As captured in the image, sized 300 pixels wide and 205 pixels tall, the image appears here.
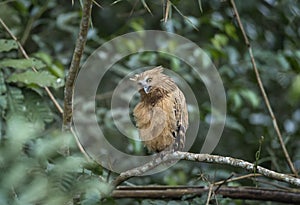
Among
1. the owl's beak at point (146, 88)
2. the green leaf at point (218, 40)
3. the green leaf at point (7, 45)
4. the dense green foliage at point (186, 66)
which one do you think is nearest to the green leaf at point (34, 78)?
the dense green foliage at point (186, 66)

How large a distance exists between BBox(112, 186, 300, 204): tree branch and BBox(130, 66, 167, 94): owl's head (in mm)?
453

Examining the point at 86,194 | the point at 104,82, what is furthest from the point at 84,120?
the point at 86,194

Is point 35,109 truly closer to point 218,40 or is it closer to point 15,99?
point 15,99

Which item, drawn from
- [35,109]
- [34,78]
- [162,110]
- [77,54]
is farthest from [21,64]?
[162,110]

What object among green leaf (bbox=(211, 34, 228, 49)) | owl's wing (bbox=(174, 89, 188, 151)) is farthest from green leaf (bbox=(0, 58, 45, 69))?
green leaf (bbox=(211, 34, 228, 49))

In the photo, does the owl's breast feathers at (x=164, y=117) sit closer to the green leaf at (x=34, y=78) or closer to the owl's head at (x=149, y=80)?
the owl's head at (x=149, y=80)

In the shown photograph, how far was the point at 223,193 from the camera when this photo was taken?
2799mm

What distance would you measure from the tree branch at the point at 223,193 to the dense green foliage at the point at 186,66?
93 mm

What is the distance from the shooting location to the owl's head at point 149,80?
2701mm

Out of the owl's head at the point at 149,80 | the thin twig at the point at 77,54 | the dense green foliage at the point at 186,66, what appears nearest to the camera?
the thin twig at the point at 77,54

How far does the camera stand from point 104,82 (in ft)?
13.1

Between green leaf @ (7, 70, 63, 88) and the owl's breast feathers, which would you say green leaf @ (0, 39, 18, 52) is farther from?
the owl's breast feathers

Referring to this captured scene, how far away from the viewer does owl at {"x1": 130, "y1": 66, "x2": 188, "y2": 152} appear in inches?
107

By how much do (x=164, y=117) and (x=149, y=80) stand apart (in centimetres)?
17
